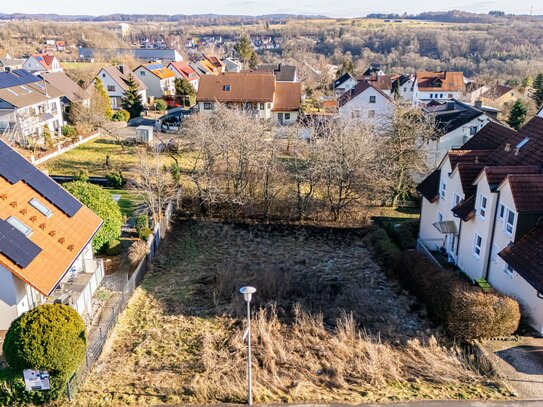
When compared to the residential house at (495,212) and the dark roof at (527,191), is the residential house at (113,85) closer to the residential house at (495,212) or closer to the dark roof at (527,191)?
the residential house at (495,212)

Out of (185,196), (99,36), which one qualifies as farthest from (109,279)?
(99,36)

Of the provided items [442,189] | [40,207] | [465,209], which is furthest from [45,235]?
[442,189]

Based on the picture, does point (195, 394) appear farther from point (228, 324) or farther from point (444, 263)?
point (444, 263)

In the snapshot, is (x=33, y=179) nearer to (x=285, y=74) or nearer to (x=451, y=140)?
(x=451, y=140)

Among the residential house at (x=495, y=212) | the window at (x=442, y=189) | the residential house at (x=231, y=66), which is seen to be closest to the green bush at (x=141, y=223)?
the residential house at (x=495, y=212)

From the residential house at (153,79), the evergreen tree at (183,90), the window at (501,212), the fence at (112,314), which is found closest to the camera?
the fence at (112,314)

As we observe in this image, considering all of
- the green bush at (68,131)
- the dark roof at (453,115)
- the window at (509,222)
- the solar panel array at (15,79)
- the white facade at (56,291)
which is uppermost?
the solar panel array at (15,79)

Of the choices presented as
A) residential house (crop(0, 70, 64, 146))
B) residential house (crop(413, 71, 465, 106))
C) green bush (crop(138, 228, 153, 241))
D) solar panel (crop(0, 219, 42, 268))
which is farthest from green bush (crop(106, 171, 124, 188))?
residential house (crop(413, 71, 465, 106))
